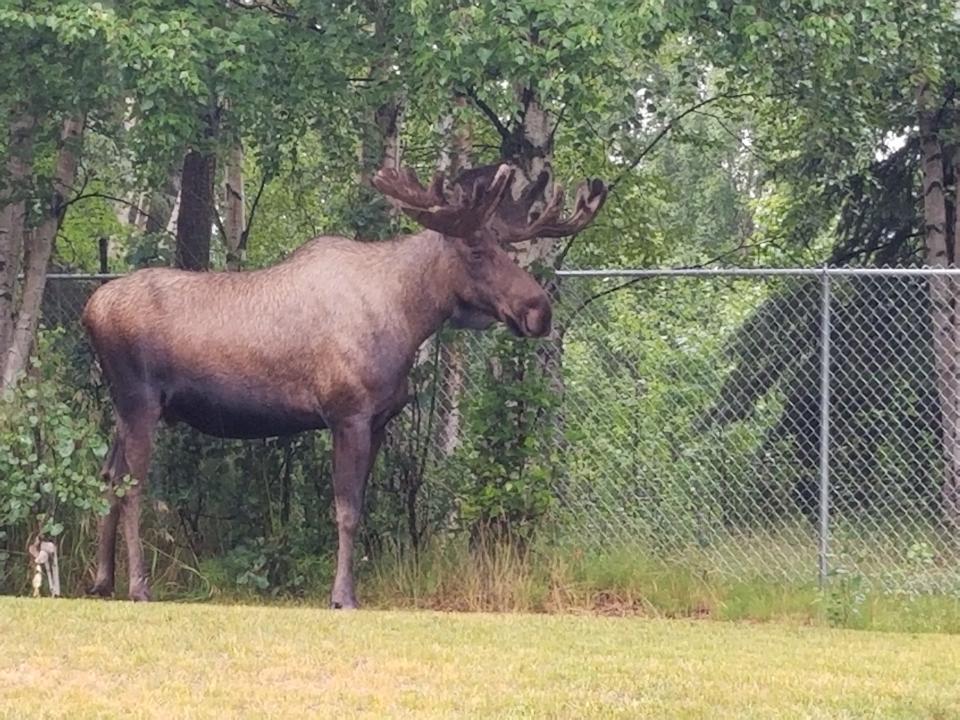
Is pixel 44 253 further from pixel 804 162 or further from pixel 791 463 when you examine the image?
pixel 804 162

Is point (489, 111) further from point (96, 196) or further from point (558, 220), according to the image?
point (96, 196)

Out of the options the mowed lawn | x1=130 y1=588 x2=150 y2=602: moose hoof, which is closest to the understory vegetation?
x1=130 y1=588 x2=150 y2=602: moose hoof

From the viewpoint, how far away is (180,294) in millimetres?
10273

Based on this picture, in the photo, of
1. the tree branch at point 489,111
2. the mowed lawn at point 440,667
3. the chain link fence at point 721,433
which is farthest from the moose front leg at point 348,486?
the tree branch at point 489,111

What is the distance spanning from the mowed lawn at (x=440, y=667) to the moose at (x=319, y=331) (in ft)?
3.63

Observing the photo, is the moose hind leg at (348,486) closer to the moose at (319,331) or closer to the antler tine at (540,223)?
the moose at (319,331)

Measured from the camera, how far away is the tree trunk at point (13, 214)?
36.9ft

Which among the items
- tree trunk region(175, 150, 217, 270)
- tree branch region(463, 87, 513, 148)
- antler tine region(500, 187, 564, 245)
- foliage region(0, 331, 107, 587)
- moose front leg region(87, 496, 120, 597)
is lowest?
moose front leg region(87, 496, 120, 597)

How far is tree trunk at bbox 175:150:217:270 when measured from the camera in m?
13.2

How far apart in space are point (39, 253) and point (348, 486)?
11.4 ft

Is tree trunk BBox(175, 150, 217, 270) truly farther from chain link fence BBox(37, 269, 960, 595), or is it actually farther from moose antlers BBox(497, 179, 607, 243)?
moose antlers BBox(497, 179, 607, 243)

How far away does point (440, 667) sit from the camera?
7.29 meters

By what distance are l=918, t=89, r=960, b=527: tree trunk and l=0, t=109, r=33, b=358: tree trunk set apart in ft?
22.0

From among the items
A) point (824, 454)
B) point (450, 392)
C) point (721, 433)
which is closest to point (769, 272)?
point (824, 454)
